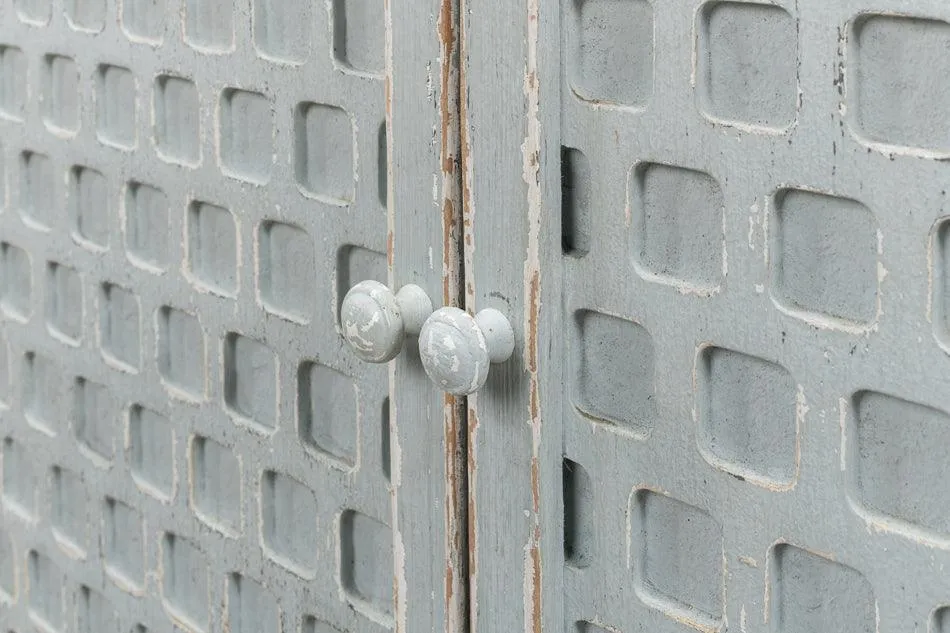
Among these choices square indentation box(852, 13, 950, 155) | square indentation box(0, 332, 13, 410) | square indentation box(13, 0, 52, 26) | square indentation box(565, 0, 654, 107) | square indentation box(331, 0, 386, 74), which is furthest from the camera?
square indentation box(0, 332, 13, 410)

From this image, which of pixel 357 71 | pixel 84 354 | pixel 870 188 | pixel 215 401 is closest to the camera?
pixel 870 188

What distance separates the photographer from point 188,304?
0.91m

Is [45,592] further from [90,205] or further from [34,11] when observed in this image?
[34,11]

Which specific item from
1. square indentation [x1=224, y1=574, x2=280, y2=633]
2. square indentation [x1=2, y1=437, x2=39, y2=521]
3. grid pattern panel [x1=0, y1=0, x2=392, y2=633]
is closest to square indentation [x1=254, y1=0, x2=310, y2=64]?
grid pattern panel [x1=0, y1=0, x2=392, y2=633]

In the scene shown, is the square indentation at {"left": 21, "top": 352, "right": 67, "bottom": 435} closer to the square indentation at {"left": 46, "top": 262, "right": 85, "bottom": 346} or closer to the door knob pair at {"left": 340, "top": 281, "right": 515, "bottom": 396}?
the square indentation at {"left": 46, "top": 262, "right": 85, "bottom": 346}

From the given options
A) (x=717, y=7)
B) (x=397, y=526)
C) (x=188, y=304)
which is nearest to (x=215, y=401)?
(x=188, y=304)

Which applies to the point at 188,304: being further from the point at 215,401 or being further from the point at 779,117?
the point at 779,117

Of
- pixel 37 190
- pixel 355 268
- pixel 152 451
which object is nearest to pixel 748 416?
pixel 355 268

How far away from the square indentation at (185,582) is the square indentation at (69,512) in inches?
3.7

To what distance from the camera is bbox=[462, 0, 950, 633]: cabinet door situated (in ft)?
1.88

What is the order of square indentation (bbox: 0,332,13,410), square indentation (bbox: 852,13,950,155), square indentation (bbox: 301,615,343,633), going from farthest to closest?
1. square indentation (bbox: 0,332,13,410)
2. square indentation (bbox: 301,615,343,633)
3. square indentation (bbox: 852,13,950,155)

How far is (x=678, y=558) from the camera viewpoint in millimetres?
687

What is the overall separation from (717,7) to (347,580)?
396 mm

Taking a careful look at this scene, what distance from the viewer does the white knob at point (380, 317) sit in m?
0.74
